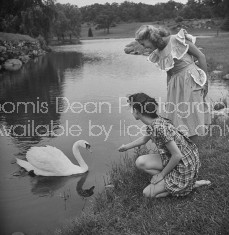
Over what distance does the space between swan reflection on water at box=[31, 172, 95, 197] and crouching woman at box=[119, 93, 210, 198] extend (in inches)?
77.2

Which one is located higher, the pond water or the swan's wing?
the swan's wing

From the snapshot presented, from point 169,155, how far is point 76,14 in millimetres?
71892

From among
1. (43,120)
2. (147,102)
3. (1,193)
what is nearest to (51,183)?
(1,193)

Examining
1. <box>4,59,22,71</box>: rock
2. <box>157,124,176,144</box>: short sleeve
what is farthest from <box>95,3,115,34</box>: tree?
<box>157,124,176,144</box>: short sleeve

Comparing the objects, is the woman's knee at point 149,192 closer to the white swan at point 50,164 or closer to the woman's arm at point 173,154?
the woman's arm at point 173,154

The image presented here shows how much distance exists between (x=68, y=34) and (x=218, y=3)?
95.0 feet

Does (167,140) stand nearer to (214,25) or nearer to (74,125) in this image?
(74,125)

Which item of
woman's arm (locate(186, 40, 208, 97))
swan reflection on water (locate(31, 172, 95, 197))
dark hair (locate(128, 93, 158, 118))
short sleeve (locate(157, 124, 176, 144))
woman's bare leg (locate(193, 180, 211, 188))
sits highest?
woman's arm (locate(186, 40, 208, 97))

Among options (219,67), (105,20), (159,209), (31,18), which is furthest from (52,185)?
(105,20)

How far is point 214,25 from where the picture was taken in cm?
7069

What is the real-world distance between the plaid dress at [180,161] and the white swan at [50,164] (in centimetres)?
284

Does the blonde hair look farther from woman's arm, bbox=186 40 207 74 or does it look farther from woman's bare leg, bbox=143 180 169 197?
woman's bare leg, bbox=143 180 169 197

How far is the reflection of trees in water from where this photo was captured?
30.2ft

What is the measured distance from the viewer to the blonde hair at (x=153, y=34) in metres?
4.50
